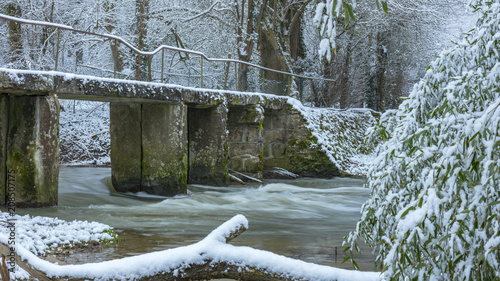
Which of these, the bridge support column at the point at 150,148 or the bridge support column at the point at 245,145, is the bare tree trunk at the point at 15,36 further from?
the bridge support column at the point at 245,145

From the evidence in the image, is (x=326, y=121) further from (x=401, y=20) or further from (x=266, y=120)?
(x=401, y=20)

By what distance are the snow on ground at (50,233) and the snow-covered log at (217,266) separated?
375 centimetres

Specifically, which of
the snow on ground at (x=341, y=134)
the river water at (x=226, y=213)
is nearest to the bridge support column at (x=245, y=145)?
the river water at (x=226, y=213)

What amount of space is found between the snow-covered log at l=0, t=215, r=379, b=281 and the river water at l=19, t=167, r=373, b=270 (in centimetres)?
348

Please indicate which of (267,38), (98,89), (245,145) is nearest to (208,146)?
(245,145)

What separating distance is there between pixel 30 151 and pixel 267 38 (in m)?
10.8

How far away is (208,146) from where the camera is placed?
13211 mm

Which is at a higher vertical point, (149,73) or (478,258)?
(149,73)

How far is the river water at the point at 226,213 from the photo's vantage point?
7.29 m

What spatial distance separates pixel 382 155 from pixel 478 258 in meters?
1.52

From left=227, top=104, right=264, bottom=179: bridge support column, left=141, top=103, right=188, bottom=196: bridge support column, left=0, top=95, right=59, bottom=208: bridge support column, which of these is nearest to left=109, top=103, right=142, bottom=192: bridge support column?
left=141, top=103, right=188, bottom=196: bridge support column

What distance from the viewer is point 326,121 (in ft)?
58.4

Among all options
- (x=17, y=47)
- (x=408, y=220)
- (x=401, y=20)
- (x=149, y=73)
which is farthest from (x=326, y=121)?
(x=408, y=220)

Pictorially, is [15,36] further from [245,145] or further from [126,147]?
[245,145]
